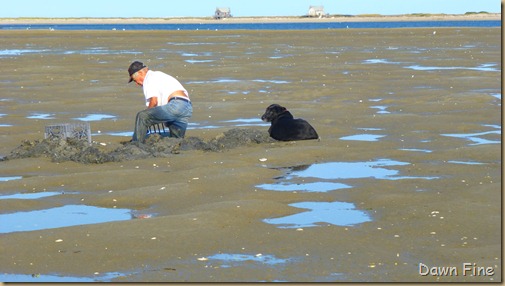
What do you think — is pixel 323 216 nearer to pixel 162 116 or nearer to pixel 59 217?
pixel 59 217

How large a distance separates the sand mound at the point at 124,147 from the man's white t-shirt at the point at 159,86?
561 millimetres

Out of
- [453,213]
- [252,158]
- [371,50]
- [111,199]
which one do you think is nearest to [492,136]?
[252,158]

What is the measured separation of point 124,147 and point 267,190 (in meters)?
3.36

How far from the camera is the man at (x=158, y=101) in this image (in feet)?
46.6

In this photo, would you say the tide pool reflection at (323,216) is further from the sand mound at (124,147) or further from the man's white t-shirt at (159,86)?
the man's white t-shirt at (159,86)

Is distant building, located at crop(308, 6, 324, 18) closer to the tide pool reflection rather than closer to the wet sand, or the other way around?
the wet sand

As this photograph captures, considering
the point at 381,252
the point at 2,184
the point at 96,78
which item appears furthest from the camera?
the point at 96,78

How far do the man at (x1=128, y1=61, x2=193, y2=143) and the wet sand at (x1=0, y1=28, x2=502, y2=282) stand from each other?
2.19 ft

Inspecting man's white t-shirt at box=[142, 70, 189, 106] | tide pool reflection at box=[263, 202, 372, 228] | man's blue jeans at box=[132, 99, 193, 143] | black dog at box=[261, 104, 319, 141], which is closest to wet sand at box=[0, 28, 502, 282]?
tide pool reflection at box=[263, 202, 372, 228]

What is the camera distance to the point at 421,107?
754 inches

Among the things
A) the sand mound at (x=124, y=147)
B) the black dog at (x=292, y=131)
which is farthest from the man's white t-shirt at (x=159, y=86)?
the black dog at (x=292, y=131)

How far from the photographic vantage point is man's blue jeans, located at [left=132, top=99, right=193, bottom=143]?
14.2 m

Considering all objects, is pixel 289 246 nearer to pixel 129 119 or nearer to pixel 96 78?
pixel 129 119

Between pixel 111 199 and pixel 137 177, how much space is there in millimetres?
1219
